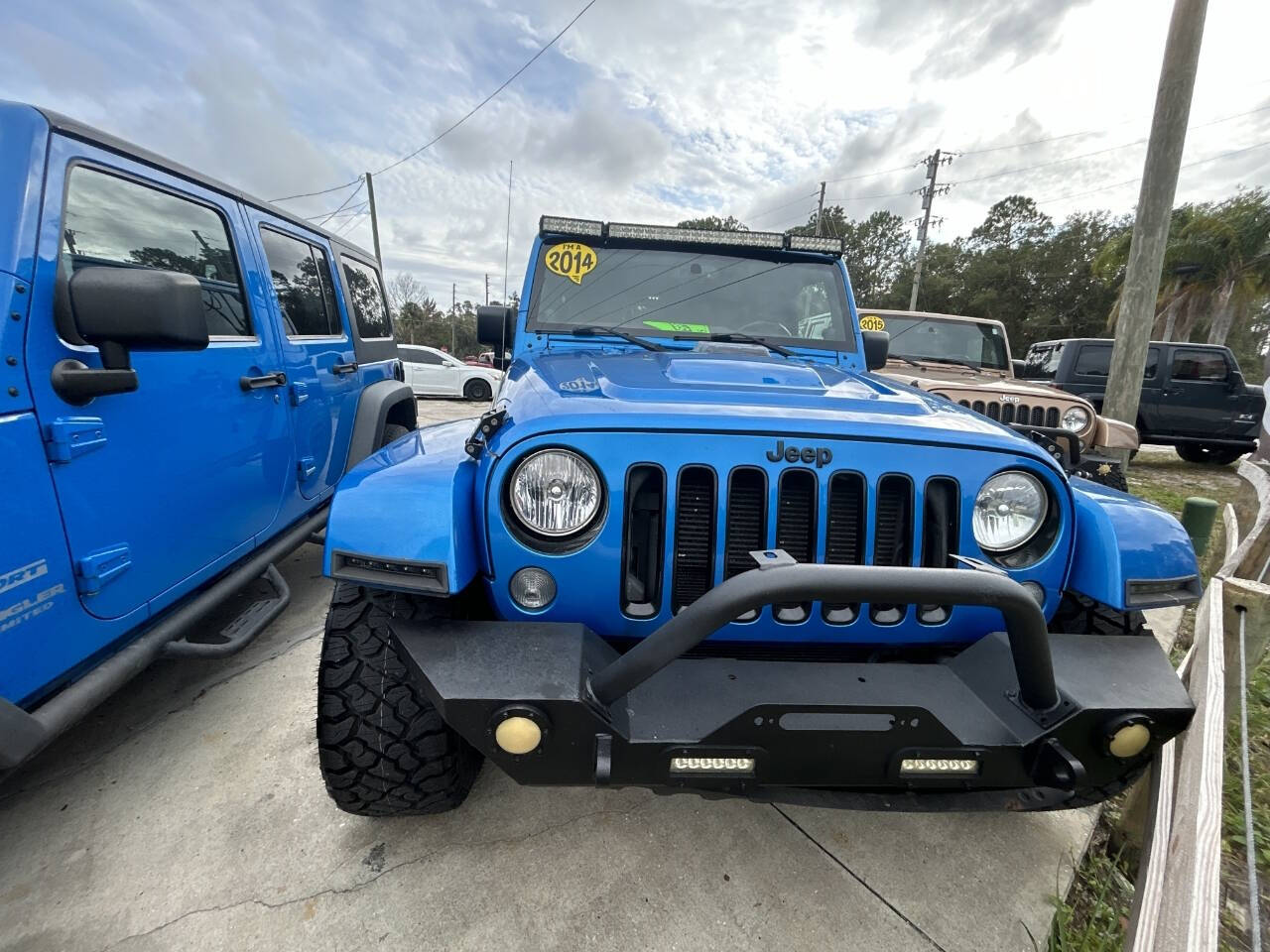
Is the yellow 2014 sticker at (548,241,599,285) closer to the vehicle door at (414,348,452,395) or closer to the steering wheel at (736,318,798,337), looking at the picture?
the steering wheel at (736,318,798,337)

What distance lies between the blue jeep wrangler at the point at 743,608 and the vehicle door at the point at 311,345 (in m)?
1.55

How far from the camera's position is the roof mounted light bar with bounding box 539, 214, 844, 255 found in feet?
9.65

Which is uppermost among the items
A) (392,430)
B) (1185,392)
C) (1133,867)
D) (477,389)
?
(392,430)

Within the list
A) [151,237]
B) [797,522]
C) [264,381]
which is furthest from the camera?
[264,381]

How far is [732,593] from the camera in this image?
1.19 metres

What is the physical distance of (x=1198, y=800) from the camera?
129 centimetres

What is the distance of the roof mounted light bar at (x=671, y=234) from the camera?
294 cm

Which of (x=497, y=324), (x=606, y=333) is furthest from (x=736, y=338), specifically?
(x=497, y=324)

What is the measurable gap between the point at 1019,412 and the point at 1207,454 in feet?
28.0

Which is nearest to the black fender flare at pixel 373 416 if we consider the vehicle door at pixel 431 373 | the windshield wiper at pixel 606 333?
the windshield wiper at pixel 606 333

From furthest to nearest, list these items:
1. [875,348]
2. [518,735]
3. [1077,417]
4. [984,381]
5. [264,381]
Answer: [984,381] → [1077,417] → [875,348] → [264,381] → [518,735]

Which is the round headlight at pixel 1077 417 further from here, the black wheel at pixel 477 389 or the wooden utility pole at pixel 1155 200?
the black wheel at pixel 477 389

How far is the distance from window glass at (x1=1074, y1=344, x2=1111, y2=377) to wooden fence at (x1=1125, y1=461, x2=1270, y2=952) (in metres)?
8.86

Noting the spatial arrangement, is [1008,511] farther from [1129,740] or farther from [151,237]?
[151,237]
